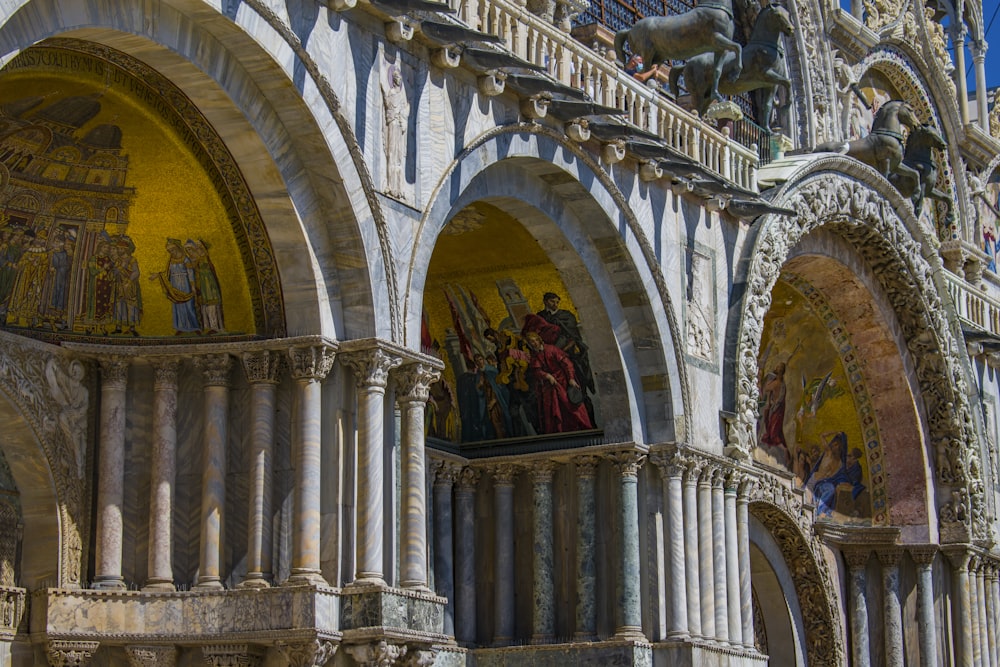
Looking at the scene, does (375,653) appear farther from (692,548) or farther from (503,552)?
(692,548)

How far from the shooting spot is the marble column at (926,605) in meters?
27.0

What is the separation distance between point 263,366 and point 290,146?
187 cm

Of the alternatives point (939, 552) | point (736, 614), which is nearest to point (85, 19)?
point (736, 614)

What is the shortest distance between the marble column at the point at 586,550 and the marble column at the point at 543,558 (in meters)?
0.31

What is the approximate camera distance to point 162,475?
16.0 metres

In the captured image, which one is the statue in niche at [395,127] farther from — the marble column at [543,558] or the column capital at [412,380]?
the marble column at [543,558]

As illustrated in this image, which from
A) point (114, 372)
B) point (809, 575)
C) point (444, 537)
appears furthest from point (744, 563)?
point (114, 372)

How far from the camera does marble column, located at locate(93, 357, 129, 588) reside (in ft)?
51.8

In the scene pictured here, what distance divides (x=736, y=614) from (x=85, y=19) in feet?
34.9

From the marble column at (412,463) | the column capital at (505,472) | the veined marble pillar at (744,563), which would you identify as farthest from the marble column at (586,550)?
the marble column at (412,463)

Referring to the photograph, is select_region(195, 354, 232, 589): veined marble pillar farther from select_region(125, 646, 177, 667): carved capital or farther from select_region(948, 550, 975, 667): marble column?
select_region(948, 550, 975, 667): marble column

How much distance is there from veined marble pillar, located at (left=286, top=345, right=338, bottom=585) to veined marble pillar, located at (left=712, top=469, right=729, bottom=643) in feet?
20.5

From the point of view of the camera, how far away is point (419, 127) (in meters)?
17.1

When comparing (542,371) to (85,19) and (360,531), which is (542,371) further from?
(85,19)
